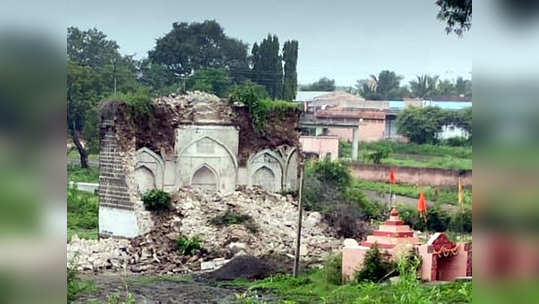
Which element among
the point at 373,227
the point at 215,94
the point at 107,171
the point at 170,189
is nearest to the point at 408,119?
the point at 373,227

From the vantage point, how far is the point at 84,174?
9.46 m

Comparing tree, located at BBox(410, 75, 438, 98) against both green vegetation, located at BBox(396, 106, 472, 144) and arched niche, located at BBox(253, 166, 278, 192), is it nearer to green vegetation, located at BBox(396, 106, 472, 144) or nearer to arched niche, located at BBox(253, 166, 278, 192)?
green vegetation, located at BBox(396, 106, 472, 144)

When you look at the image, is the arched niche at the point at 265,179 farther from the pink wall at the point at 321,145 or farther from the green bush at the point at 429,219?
the green bush at the point at 429,219

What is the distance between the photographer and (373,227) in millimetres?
9680

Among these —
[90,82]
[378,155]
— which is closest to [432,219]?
[378,155]

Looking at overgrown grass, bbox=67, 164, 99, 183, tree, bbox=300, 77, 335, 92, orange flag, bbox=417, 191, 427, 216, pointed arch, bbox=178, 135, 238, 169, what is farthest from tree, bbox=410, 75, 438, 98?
overgrown grass, bbox=67, 164, 99, 183

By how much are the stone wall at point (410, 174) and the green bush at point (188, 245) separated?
221cm

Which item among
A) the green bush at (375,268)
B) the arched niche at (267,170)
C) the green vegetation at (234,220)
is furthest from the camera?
the arched niche at (267,170)

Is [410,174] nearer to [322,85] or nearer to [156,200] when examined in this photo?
[322,85]

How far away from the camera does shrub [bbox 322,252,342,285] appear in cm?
736

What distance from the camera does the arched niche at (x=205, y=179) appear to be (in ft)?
32.0

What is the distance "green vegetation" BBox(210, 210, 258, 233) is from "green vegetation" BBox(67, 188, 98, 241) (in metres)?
1.41

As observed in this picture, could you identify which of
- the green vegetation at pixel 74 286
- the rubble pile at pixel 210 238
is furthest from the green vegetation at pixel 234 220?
the green vegetation at pixel 74 286
